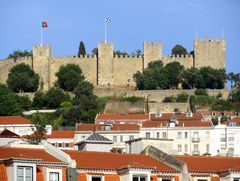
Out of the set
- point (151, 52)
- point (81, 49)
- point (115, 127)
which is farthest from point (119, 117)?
point (81, 49)

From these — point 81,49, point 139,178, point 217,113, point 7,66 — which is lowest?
point 139,178

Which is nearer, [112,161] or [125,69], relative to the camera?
[112,161]

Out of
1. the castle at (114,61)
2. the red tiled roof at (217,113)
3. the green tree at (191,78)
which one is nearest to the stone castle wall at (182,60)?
the castle at (114,61)

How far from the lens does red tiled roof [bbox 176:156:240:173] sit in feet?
98.5

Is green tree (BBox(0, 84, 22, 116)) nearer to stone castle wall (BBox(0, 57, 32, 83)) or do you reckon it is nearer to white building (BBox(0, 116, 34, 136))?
white building (BBox(0, 116, 34, 136))

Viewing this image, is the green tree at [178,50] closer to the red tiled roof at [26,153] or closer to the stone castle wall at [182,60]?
the stone castle wall at [182,60]

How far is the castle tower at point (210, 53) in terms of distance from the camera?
118 meters

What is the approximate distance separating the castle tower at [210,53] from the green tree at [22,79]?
16.7 meters

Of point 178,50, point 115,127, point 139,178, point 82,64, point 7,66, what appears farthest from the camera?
point 178,50

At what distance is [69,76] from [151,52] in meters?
9.43

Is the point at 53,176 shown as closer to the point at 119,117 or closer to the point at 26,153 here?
the point at 26,153

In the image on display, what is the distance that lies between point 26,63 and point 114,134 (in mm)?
39185

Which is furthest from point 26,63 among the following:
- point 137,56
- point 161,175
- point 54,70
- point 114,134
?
point 161,175

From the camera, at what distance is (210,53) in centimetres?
11906
